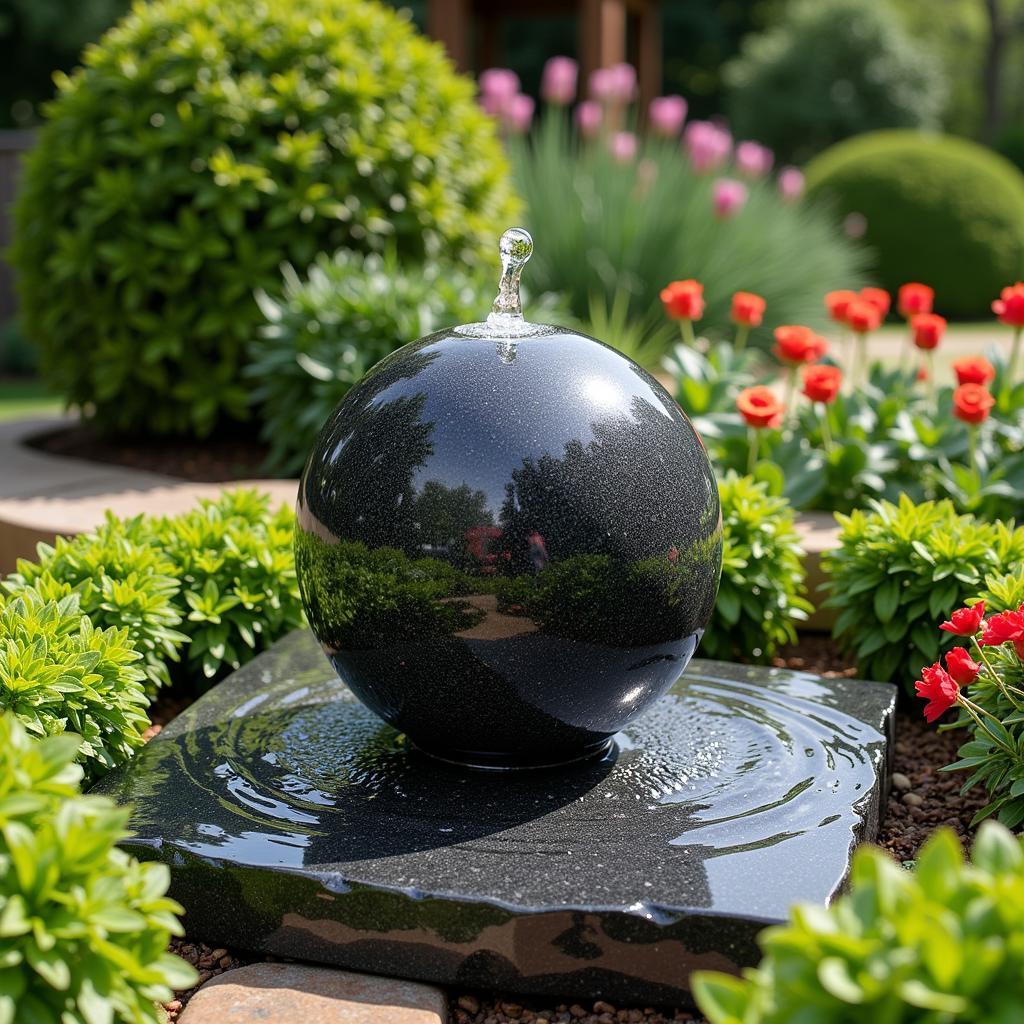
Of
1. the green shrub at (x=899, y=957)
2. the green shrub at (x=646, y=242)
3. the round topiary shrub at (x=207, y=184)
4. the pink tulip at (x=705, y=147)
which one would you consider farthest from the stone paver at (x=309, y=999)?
the pink tulip at (x=705, y=147)

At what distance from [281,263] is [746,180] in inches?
264

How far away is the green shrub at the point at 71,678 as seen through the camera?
2957 millimetres

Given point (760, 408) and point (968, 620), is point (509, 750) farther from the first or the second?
point (760, 408)

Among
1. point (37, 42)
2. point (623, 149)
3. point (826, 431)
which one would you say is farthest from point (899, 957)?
point (37, 42)

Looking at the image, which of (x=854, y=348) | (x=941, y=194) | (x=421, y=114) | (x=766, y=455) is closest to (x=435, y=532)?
(x=766, y=455)

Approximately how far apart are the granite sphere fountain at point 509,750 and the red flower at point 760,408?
107cm

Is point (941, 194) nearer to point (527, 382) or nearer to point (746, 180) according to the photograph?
point (746, 180)

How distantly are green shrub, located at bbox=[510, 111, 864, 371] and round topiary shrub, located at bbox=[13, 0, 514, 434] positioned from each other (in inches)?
99.5

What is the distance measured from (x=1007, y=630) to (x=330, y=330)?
3.73m

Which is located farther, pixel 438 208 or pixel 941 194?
pixel 941 194

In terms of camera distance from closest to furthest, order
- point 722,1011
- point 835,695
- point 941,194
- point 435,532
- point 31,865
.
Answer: point 722,1011 < point 31,865 < point 435,532 < point 835,695 < point 941,194

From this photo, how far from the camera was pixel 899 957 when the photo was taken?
5.35 feet

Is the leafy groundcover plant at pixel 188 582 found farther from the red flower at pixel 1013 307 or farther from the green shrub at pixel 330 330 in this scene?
the red flower at pixel 1013 307

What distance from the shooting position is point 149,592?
12.1ft
